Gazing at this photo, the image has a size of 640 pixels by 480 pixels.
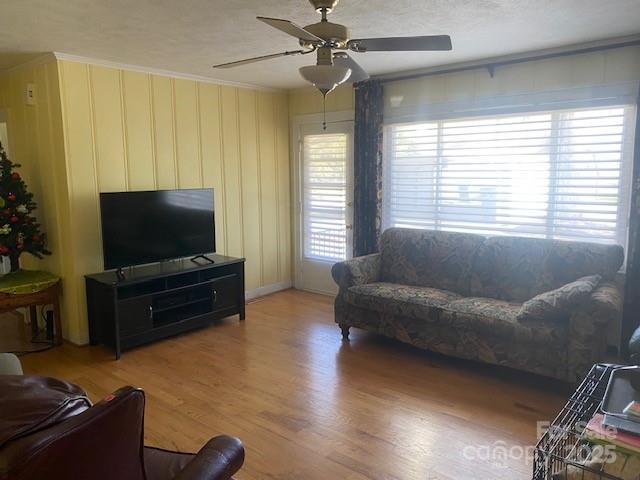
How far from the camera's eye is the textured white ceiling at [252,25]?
114 inches

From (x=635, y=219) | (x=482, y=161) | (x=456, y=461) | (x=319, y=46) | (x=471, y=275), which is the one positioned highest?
(x=319, y=46)

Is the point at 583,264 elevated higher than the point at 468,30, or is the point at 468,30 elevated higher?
the point at 468,30

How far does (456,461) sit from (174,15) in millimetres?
3094

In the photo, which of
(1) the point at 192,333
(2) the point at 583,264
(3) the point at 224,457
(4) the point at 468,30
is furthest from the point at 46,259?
(2) the point at 583,264

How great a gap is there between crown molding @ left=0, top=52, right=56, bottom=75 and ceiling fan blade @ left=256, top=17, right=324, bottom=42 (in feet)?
8.97

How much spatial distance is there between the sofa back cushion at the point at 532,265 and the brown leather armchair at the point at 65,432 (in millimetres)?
3496

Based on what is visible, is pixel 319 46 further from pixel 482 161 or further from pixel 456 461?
pixel 482 161

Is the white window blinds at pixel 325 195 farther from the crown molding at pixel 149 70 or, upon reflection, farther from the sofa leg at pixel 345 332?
the sofa leg at pixel 345 332

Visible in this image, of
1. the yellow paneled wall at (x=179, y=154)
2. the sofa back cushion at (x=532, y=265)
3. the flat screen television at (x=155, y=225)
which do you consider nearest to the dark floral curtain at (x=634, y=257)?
the sofa back cushion at (x=532, y=265)

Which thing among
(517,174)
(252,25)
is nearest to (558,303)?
(517,174)

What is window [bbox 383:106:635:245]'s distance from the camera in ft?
12.9

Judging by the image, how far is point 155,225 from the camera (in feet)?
14.5

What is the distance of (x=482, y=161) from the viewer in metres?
4.60

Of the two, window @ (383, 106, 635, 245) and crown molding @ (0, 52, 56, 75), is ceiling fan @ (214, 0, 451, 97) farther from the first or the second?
crown molding @ (0, 52, 56, 75)
